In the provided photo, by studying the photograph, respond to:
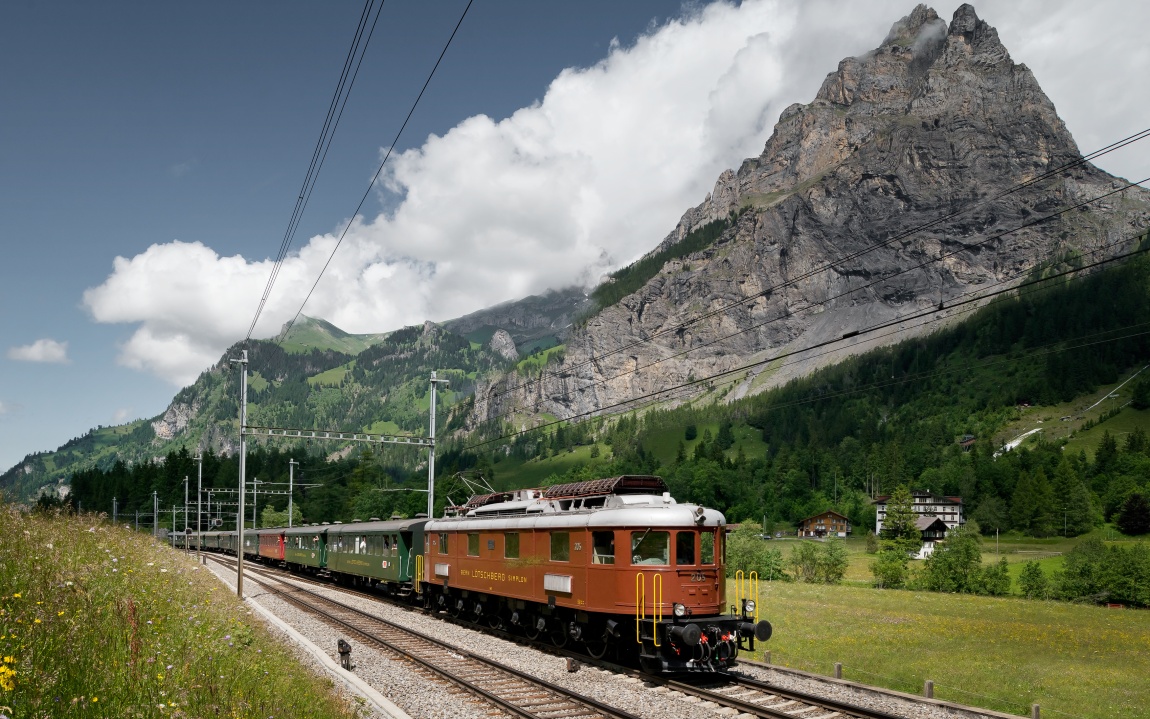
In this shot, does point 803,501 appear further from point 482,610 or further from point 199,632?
point 199,632

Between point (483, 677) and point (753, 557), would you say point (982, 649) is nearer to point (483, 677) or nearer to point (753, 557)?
point (483, 677)

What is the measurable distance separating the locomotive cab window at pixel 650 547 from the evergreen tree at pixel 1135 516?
13360 cm

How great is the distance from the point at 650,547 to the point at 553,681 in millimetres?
3544

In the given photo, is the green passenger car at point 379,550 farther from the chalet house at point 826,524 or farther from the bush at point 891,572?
the chalet house at point 826,524

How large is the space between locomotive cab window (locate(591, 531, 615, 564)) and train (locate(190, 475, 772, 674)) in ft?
0.08

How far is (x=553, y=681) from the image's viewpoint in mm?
16656

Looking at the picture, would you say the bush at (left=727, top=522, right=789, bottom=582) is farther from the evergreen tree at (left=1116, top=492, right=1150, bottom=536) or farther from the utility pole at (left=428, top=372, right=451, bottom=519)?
the evergreen tree at (left=1116, top=492, right=1150, bottom=536)

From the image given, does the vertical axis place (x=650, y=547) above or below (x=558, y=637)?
above

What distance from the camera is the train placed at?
17.2 meters

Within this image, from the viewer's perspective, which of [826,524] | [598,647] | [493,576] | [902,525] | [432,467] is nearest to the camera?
[598,647]

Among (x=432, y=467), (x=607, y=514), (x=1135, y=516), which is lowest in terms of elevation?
(x=1135, y=516)

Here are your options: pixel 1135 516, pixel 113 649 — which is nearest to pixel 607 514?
pixel 113 649

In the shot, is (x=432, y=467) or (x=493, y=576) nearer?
(x=493, y=576)

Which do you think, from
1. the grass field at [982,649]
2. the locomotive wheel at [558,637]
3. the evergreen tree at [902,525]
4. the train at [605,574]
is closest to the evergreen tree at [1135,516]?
the evergreen tree at [902,525]
